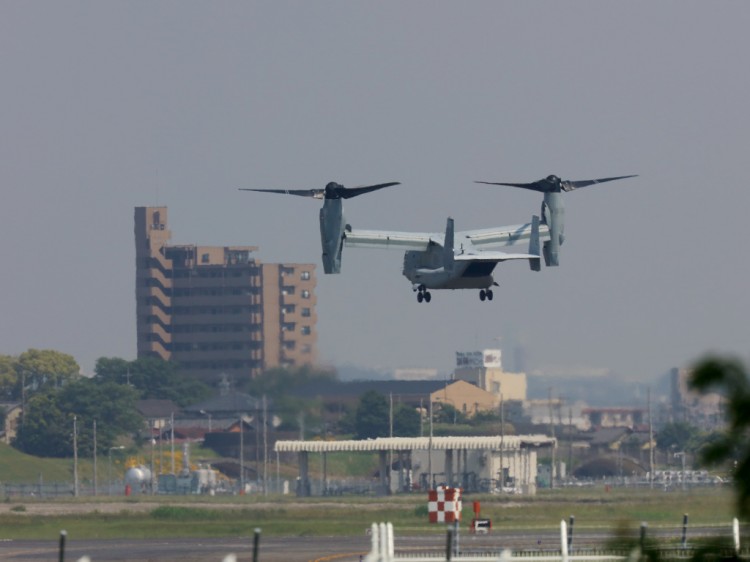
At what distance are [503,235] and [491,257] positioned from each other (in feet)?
44.6

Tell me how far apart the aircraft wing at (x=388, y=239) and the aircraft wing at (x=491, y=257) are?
5.58 m

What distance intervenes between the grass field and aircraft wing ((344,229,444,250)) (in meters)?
12.4

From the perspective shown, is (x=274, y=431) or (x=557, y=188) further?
(x=274, y=431)

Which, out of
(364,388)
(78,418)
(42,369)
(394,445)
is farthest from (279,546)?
(42,369)

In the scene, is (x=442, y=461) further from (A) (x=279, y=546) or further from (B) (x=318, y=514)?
(A) (x=279, y=546)

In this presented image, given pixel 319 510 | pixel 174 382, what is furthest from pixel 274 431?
pixel 174 382

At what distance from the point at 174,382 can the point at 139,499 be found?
9088cm

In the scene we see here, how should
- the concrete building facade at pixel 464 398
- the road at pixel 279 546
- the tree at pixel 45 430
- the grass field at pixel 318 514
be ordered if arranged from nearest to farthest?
the road at pixel 279 546
the grass field at pixel 318 514
the tree at pixel 45 430
the concrete building facade at pixel 464 398

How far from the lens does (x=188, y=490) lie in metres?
113

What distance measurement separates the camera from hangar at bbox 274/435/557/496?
330 ft

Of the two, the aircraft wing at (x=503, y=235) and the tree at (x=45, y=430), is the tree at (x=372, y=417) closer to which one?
the tree at (x=45, y=430)

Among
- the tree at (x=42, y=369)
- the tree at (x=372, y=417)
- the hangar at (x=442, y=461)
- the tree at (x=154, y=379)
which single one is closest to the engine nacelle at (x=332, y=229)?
the hangar at (x=442, y=461)

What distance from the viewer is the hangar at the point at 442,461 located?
100562mm

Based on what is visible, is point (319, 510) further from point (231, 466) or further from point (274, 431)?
point (231, 466)
